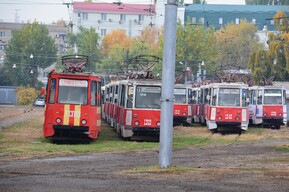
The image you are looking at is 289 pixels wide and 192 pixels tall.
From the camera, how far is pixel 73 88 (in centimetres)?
2875

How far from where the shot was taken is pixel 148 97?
31375 mm

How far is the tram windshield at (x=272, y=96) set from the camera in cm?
4775

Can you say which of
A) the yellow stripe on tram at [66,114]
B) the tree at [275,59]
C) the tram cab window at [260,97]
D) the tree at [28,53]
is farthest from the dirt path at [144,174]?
the tree at [28,53]

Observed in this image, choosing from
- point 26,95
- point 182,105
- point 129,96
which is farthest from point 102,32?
point 129,96

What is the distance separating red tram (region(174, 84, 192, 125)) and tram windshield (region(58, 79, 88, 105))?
57.7ft

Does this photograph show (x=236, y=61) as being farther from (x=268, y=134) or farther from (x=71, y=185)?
(x=71, y=185)

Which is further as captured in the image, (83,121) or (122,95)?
(122,95)

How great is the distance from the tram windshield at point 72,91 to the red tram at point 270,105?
70.0ft

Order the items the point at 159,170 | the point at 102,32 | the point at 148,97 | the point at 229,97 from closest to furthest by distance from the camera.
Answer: the point at 159,170
the point at 148,97
the point at 229,97
the point at 102,32

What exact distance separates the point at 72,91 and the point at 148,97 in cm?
384

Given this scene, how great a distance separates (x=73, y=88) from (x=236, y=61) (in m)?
77.5

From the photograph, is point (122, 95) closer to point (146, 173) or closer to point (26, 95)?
→ point (146, 173)

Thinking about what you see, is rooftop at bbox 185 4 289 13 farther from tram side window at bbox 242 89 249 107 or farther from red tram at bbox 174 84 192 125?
tram side window at bbox 242 89 249 107

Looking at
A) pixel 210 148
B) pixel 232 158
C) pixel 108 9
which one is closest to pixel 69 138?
pixel 210 148
